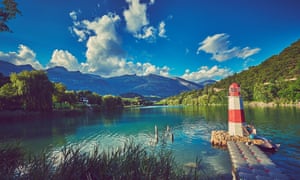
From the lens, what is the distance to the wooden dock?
7.33 metres

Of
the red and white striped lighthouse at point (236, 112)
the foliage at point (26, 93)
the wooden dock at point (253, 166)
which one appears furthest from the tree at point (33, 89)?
the wooden dock at point (253, 166)

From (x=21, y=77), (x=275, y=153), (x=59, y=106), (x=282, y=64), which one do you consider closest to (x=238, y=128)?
(x=275, y=153)

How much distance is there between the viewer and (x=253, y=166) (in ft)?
27.7

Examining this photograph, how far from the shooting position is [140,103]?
184375mm

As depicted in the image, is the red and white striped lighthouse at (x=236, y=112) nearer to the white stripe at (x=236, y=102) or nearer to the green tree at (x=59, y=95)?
the white stripe at (x=236, y=102)

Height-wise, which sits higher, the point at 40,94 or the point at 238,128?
the point at 40,94

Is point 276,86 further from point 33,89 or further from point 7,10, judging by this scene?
point 33,89

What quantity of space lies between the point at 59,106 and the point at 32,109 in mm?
20002

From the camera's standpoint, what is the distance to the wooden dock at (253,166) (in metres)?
7.33

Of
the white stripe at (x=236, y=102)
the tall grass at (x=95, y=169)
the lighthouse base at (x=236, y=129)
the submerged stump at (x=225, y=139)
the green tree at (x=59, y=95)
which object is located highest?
the green tree at (x=59, y=95)

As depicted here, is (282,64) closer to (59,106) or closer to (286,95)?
(286,95)

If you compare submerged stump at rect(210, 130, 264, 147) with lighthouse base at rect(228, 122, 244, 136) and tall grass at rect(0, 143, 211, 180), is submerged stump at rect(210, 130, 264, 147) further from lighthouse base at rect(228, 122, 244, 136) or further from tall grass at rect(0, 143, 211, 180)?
tall grass at rect(0, 143, 211, 180)

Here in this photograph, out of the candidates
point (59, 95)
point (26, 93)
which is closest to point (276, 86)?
point (26, 93)

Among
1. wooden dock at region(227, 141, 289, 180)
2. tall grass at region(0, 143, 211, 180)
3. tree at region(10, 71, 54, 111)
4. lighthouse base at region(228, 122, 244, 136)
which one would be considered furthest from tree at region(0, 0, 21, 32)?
tree at region(10, 71, 54, 111)
